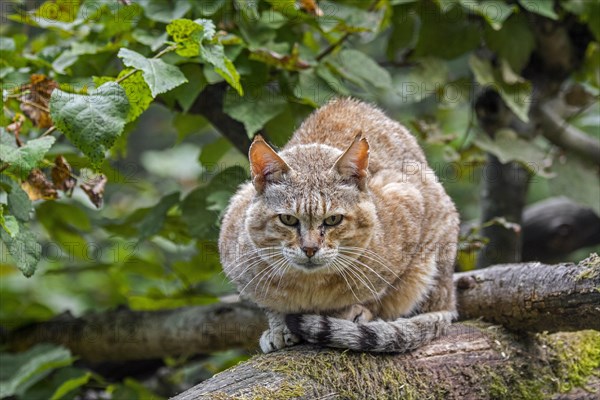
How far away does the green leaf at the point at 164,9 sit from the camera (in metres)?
3.68

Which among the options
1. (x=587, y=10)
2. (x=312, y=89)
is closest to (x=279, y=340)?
(x=312, y=89)

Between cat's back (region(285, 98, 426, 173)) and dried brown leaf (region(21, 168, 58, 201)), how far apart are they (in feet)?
3.60

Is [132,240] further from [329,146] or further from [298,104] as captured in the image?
[329,146]

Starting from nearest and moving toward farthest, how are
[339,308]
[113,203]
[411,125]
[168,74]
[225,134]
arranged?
[168,74] < [339,308] < [225,134] < [411,125] < [113,203]

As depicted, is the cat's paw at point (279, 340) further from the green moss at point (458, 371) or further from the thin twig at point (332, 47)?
the thin twig at point (332, 47)

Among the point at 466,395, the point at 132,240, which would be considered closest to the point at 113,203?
the point at 132,240

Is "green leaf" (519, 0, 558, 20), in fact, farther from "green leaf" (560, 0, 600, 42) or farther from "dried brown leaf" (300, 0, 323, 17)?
"dried brown leaf" (300, 0, 323, 17)

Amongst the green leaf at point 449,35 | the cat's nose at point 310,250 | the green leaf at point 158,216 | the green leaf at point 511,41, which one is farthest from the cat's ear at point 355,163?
the green leaf at point 511,41

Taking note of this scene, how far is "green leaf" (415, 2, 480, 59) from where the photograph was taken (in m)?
4.50

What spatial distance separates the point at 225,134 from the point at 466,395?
1.98 metres

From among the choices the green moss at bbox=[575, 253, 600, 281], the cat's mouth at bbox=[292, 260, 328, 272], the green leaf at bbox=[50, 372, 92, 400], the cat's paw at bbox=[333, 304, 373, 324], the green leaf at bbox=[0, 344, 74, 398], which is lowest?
the green leaf at bbox=[0, 344, 74, 398]

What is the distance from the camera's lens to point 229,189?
3.92 meters

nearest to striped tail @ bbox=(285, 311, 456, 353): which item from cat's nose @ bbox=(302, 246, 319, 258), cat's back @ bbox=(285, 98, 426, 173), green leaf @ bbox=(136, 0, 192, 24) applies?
cat's nose @ bbox=(302, 246, 319, 258)

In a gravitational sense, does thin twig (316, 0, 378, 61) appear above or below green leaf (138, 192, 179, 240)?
above
